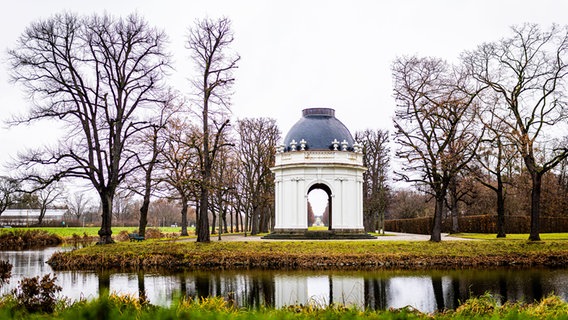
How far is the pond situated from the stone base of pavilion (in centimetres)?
1494

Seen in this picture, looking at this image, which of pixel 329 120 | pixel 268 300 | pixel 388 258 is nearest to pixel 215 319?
pixel 268 300

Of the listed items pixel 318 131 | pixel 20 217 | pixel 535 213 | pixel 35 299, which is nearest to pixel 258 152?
pixel 318 131

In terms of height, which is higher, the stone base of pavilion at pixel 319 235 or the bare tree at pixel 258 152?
the bare tree at pixel 258 152

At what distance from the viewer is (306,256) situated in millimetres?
26000

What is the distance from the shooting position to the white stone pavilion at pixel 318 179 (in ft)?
132

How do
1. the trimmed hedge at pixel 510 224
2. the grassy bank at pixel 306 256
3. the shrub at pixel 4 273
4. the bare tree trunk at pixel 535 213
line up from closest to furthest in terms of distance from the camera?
the shrub at pixel 4 273 → the grassy bank at pixel 306 256 → the bare tree trunk at pixel 535 213 → the trimmed hedge at pixel 510 224

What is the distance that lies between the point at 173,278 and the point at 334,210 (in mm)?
21440

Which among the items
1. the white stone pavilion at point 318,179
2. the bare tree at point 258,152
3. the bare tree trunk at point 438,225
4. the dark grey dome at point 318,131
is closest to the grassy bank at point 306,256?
the bare tree trunk at point 438,225

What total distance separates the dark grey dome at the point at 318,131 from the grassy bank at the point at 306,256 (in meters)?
14.5

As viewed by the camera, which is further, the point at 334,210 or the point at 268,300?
the point at 334,210

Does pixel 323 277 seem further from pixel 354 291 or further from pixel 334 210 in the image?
pixel 334 210

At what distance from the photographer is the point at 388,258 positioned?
26031 millimetres

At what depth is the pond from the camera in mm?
15320

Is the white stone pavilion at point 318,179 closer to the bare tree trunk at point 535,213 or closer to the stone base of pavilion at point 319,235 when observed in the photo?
the stone base of pavilion at point 319,235
